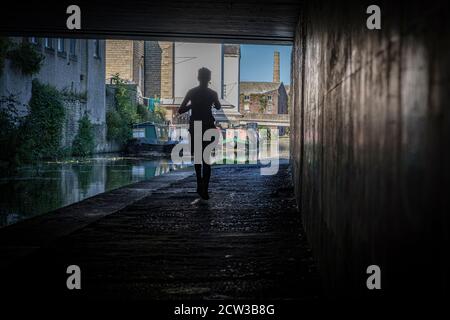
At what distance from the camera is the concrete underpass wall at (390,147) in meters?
1.39

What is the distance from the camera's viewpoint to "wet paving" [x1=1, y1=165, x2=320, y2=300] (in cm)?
373

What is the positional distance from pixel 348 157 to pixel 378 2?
817 mm

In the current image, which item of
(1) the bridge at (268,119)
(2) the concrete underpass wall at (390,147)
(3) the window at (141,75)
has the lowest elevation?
(2) the concrete underpass wall at (390,147)

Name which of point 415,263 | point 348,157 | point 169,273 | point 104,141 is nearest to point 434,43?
point 415,263

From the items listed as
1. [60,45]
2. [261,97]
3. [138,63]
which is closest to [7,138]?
[60,45]

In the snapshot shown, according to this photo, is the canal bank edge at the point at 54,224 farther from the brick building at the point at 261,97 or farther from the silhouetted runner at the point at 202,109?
the brick building at the point at 261,97

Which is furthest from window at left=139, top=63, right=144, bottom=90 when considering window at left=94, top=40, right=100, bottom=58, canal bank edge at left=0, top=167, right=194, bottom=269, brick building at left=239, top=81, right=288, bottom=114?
→ canal bank edge at left=0, top=167, right=194, bottom=269

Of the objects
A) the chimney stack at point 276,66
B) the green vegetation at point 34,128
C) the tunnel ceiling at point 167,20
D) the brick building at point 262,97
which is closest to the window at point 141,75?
the green vegetation at point 34,128

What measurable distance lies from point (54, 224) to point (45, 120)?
15.5 m

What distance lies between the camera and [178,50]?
57.2m

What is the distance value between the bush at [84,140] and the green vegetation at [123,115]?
4366 millimetres

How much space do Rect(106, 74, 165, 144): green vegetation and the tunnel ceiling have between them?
1981cm

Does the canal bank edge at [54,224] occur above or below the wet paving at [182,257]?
above

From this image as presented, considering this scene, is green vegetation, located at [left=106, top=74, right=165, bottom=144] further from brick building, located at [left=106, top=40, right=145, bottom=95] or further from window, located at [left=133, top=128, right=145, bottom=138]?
brick building, located at [left=106, top=40, right=145, bottom=95]
